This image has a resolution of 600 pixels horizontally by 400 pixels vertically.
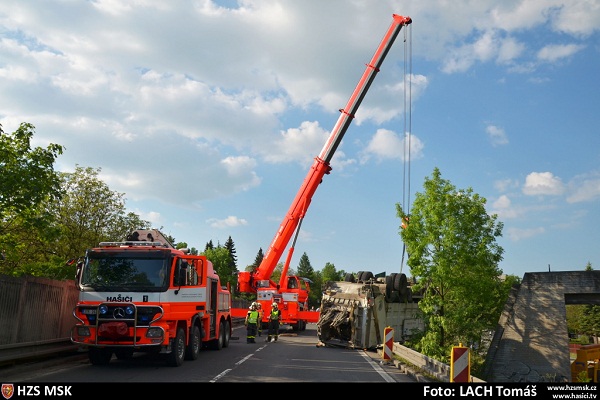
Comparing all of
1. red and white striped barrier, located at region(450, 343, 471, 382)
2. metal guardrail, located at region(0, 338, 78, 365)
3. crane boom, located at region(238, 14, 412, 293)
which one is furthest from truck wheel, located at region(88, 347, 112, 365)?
crane boom, located at region(238, 14, 412, 293)

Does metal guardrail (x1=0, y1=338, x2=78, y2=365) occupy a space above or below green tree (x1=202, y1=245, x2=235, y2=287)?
below

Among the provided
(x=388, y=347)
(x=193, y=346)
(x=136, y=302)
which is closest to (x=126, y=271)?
(x=136, y=302)

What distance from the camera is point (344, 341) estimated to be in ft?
73.7

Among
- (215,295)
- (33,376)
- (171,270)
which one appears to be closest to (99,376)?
(33,376)

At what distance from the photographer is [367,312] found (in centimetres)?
2122

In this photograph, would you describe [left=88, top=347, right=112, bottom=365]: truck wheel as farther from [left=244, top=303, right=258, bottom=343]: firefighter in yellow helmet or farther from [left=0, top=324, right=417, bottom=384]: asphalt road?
[left=244, top=303, right=258, bottom=343]: firefighter in yellow helmet

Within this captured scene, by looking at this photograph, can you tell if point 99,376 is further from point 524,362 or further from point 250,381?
point 524,362

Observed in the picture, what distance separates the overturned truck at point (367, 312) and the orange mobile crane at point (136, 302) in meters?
8.39

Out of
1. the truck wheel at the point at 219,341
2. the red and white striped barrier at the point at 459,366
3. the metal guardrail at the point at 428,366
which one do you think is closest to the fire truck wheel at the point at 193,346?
the truck wheel at the point at 219,341

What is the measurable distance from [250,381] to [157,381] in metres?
1.90

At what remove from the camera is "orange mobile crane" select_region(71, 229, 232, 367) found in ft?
41.6
